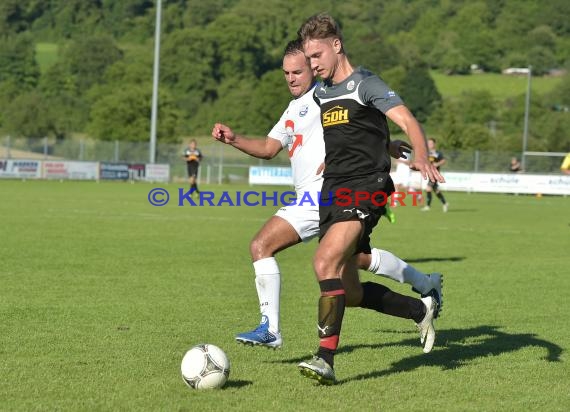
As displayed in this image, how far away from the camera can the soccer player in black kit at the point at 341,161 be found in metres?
6.40

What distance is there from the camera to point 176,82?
127562 millimetres

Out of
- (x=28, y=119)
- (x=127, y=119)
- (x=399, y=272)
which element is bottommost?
(x=399, y=272)

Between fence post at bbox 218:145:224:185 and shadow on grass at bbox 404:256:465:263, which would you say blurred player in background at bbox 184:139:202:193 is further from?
shadow on grass at bbox 404:256:465:263

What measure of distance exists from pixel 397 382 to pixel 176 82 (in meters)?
123

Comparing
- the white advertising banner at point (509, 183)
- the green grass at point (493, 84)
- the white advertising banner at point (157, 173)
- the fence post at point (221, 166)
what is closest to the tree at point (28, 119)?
the fence post at point (221, 166)

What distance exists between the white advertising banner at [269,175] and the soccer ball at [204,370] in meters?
42.5

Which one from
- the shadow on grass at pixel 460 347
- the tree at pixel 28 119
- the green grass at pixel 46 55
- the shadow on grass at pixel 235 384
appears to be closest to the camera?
the shadow on grass at pixel 235 384

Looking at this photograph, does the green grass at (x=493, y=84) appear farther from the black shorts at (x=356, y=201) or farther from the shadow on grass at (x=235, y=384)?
the shadow on grass at (x=235, y=384)

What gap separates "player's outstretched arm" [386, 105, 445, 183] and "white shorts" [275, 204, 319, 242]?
135 centimetres

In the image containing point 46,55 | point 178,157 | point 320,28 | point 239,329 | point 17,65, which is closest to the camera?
point 320,28

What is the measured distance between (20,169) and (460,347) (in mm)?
41936

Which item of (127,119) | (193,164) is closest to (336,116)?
(193,164)

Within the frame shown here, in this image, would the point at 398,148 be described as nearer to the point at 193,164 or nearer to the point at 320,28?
Answer: the point at 320,28

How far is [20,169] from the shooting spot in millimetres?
47469
